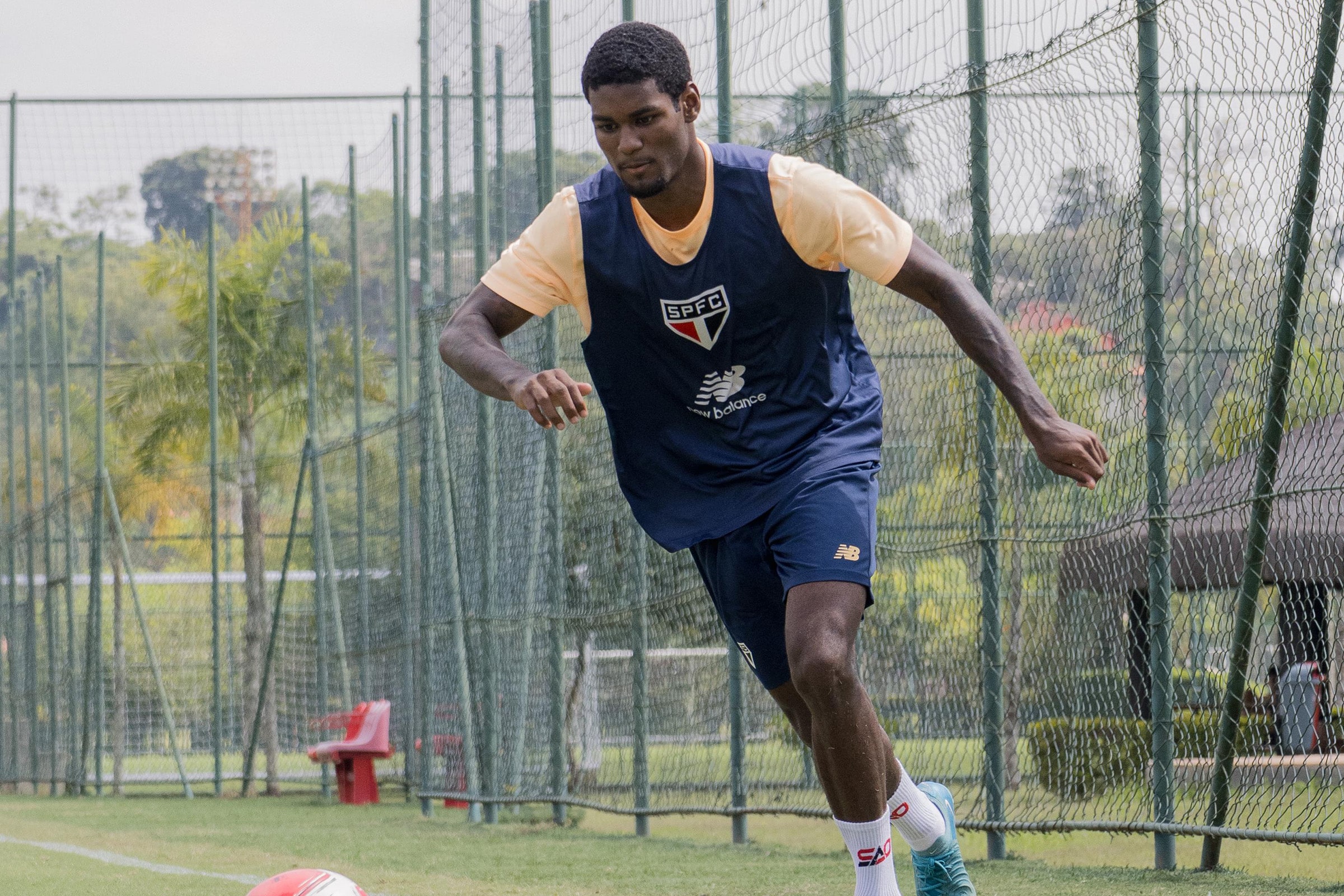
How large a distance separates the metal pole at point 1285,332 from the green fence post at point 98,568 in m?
12.3

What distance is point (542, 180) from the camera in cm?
902

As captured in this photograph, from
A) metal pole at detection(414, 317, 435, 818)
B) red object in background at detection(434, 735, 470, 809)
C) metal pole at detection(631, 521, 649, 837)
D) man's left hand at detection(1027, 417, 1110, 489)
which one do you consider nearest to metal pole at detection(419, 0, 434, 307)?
metal pole at detection(414, 317, 435, 818)

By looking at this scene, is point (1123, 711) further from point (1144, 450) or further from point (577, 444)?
point (577, 444)

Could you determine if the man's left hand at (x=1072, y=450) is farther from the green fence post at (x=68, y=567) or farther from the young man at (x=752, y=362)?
the green fence post at (x=68, y=567)

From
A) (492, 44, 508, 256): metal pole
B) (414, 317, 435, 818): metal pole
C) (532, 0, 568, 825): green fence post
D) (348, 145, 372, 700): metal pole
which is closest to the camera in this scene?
(532, 0, 568, 825): green fence post

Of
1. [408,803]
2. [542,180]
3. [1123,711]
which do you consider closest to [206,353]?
[408,803]

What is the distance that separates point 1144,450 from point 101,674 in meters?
12.3

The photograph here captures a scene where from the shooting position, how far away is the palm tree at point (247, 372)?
16188mm

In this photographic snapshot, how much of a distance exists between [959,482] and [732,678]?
68.7 inches

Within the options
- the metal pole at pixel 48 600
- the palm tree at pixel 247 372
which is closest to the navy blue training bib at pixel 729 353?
the palm tree at pixel 247 372

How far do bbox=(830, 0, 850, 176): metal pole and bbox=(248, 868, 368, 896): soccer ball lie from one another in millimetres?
4083

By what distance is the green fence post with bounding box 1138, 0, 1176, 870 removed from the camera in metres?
5.47

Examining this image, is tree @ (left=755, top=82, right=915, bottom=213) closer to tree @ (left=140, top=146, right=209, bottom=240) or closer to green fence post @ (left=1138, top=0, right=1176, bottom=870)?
green fence post @ (left=1138, top=0, right=1176, bottom=870)

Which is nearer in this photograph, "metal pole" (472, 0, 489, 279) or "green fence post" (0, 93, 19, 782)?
"metal pole" (472, 0, 489, 279)
